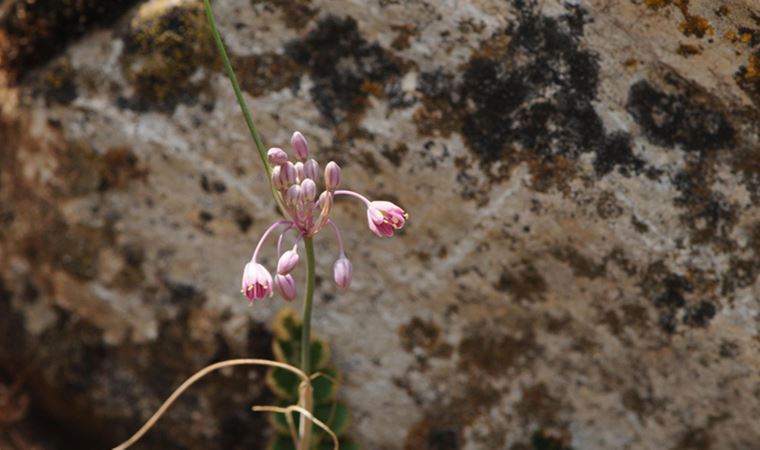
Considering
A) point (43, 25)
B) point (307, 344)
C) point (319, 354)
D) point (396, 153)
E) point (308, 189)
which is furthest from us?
point (43, 25)

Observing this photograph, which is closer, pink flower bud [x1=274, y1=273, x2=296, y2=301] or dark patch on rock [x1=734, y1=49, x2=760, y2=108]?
pink flower bud [x1=274, y1=273, x2=296, y2=301]

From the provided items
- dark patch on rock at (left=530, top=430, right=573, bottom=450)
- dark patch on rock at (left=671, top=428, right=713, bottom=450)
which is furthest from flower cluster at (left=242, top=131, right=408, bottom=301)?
dark patch on rock at (left=671, top=428, right=713, bottom=450)

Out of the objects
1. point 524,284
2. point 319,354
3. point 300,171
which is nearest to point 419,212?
point 524,284

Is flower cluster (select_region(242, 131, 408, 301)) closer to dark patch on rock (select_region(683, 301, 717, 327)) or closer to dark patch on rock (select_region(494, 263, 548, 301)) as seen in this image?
dark patch on rock (select_region(494, 263, 548, 301))

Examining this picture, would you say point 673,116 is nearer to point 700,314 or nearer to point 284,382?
point 700,314

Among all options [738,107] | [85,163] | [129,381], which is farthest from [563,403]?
[85,163]

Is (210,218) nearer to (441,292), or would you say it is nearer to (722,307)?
(441,292)

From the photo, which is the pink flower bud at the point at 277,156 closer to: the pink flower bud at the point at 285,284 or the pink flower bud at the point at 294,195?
the pink flower bud at the point at 294,195
